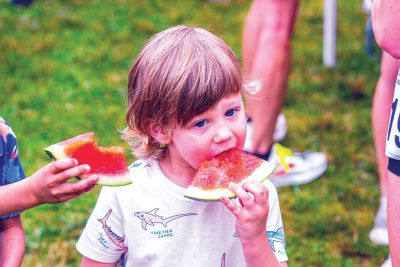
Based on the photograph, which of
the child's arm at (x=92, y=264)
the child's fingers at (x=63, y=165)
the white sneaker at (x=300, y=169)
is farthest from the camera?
the white sneaker at (x=300, y=169)

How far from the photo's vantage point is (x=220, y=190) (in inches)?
90.1

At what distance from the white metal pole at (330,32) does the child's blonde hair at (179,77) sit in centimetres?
360

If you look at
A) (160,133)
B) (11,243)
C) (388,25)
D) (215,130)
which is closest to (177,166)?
(160,133)

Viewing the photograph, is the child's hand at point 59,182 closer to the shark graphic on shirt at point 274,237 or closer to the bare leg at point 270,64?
the shark graphic on shirt at point 274,237

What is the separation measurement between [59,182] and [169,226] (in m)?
0.46

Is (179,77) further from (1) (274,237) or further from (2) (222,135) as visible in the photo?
(1) (274,237)

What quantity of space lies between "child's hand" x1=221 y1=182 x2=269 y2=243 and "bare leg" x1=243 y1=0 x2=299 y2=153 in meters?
1.91

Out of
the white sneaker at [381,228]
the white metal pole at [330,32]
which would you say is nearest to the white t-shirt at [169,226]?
→ the white sneaker at [381,228]

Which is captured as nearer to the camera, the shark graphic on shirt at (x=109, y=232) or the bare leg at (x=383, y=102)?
the shark graphic on shirt at (x=109, y=232)

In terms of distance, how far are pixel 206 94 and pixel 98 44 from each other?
453 cm

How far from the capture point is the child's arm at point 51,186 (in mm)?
1995

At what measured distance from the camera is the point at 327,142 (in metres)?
4.82

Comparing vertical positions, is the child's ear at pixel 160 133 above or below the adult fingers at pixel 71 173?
below

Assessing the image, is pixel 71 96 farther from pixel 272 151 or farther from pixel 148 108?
pixel 148 108
